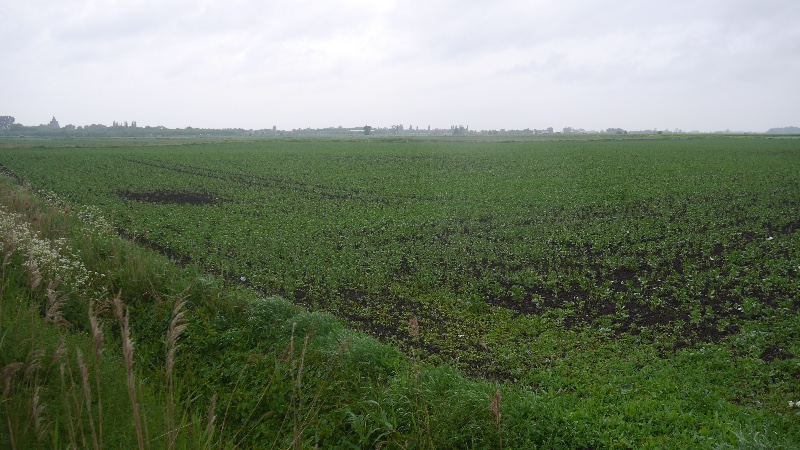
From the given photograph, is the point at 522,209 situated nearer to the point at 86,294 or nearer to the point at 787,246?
the point at 787,246

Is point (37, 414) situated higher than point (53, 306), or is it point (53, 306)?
point (53, 306)

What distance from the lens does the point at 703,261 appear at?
13047mm

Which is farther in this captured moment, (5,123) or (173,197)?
(5,123)

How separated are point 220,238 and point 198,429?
12552 mm

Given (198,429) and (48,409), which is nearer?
(48,409)

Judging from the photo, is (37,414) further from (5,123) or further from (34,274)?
(5,123)

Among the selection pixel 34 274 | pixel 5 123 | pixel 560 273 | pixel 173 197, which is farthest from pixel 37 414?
pixel 5 123

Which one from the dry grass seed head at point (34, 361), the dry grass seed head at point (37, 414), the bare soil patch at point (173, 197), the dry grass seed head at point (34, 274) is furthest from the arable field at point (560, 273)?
the dry grass seed head at point (34, 274)

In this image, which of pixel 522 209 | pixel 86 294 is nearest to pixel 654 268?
pixel 522 209

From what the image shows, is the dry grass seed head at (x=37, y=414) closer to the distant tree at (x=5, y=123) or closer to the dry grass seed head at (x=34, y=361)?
the dry grass seed head at (x=34, y=361)

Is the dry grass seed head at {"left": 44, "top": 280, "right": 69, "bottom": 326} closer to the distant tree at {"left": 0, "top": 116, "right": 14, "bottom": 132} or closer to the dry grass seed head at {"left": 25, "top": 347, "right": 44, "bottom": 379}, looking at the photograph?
the dry grass seed head at {"left": 25, "top": 347, "right": 44, "bottom": 379}

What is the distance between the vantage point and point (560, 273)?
1244cm

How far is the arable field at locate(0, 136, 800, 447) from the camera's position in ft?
22.4

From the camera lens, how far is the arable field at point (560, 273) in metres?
6.83
